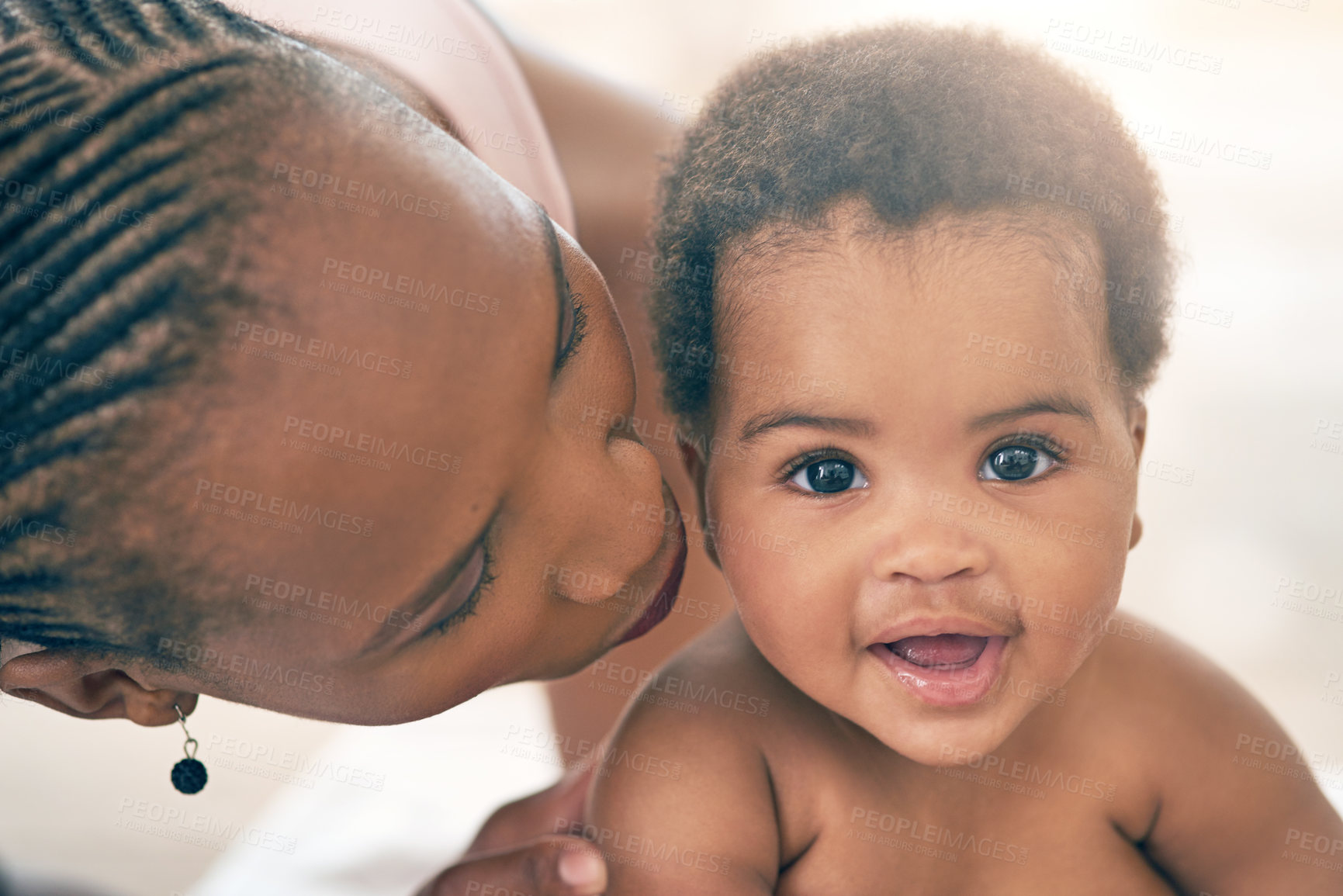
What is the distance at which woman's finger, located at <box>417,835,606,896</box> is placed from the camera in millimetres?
851

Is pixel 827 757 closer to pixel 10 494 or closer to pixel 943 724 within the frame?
pixel 943 724

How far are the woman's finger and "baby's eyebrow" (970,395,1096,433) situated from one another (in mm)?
460

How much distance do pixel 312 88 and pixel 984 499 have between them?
0.49 metres

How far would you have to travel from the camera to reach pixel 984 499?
72 cm

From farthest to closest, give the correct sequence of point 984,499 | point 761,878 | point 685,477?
1. point 685,477
2. point 761,878
3. point 984,499

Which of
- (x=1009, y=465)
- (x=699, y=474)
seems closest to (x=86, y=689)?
(x=699, y=474)

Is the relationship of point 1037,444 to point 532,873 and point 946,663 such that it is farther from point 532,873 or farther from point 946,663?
point 532,873

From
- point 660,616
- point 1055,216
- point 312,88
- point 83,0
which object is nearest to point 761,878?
point 660,616

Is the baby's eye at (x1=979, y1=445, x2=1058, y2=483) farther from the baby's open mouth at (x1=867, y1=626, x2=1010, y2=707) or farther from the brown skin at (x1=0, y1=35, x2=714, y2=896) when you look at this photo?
the brown skin at (x1=0, y1=35, x2=714, y2=896)

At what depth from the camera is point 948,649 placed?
0.76 metres

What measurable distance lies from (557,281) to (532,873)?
0.52 meters

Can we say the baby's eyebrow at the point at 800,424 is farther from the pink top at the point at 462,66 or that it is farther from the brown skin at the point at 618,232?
the pink top at the point at 462,66

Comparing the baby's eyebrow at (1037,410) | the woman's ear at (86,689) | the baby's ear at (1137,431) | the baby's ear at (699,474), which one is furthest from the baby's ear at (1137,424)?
the woman's ear at (86,689)

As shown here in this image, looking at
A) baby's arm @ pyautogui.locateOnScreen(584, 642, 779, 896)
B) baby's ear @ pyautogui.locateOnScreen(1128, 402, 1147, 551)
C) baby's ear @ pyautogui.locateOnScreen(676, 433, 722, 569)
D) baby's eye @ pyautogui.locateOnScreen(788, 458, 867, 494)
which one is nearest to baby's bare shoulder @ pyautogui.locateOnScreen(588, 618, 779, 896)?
baby's arm @ pyautogui.locateOnScreen(584, 642, 779, 896)
